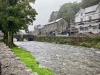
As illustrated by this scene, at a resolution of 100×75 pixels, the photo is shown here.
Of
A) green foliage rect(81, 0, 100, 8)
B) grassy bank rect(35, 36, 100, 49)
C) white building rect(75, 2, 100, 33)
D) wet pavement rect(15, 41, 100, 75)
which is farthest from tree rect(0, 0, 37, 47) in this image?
green foliage rect(81, 0, 100, 8)

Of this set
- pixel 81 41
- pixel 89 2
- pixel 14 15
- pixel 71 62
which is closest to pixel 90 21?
pixel 81 41

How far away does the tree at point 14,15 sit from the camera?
19.7 metres

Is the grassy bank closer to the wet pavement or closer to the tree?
the wet pavement

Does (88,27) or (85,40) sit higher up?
(88,27)

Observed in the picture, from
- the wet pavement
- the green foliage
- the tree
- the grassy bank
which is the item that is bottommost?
the wet pavement

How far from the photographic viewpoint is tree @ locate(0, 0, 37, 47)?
19688 mm

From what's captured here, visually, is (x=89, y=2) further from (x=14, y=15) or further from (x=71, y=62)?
(x=71, y=62)

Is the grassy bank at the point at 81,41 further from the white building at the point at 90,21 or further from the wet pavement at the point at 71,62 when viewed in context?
the wet pavement at the point at 71,62

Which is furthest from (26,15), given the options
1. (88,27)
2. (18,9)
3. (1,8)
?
(88,27)

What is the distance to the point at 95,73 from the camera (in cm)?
1047

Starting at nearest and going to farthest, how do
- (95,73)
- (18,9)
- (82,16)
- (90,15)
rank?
(95,73)
(18,9)
(90,15)
(82,16)

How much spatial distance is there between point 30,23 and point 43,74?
52.6 feet

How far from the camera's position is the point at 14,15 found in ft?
68.9

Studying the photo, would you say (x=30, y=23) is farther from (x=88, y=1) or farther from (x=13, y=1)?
(x=88, y=1)
